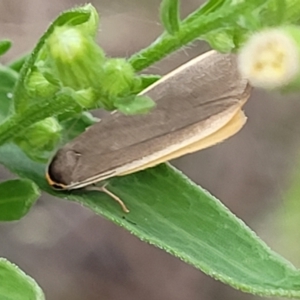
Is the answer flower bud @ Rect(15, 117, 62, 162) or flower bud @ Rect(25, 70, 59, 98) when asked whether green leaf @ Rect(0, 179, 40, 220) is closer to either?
flower bud @ Rect(15, 117, 62, 162)

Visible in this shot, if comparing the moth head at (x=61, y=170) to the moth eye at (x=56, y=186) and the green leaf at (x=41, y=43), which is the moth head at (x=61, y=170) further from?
the green leaf at (x=41, y=43)

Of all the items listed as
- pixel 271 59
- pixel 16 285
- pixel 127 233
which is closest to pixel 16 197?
pixel 16 285

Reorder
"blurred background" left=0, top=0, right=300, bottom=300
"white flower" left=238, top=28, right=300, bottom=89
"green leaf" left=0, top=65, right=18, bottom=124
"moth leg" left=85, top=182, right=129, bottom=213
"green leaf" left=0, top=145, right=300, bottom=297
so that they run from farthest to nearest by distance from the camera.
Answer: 1. "blurred background" left=0, top=0, right=300, bottom=300
2. "green leaf" left=0, top=65, right=18, bottom=124
3. "moth leg" left=85, top=182, right=129, bottom=213
4. "green leaf" left=0, top=145, right=300, bottom=297
5. "white flower" left=238, top=28, right=300, bottom=89

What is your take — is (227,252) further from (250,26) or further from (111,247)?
(111,247)

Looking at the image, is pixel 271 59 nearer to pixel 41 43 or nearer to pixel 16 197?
pixel 41 43

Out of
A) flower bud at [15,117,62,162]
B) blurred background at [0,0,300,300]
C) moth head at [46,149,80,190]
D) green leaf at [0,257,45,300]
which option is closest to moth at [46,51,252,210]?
moth head at [46,149,80,190]

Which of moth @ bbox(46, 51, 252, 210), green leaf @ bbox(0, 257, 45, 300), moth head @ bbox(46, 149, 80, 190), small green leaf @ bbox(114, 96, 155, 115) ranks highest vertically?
small green leaf @ bbox(114, 96, 155, 115)

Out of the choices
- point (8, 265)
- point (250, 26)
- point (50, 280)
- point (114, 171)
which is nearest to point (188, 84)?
point (114, 171)
